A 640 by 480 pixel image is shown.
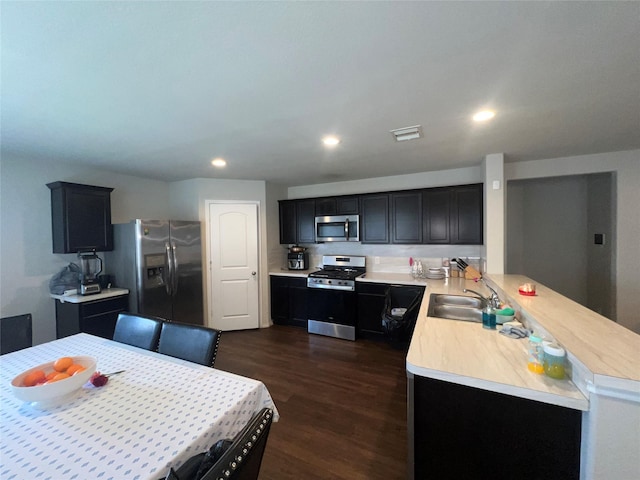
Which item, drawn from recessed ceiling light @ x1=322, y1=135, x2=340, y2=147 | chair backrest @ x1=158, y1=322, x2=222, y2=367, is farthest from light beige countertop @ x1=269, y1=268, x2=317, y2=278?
chair backrest @ x1=158, y1=322, x2=222, y2=367

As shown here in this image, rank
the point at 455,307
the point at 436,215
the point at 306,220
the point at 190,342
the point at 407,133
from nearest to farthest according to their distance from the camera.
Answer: the point at 190,342 < the point at 407,133 < the point at 455,307 < the point at 436,215 < the point at 306,220

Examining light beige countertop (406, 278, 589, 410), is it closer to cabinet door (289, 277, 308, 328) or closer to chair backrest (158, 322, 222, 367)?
chair backrest (158, 322, 222, 367)

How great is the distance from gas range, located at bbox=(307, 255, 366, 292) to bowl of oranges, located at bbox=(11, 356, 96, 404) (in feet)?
8.82

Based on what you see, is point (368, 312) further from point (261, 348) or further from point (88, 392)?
point (88, 392)

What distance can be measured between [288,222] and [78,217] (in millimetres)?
2653

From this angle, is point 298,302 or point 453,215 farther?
point 298,302

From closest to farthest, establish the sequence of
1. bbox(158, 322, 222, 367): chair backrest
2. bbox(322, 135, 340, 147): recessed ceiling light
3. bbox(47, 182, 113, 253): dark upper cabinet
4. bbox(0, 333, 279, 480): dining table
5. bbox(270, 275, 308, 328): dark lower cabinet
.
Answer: bbox(0, 333, 279, 480): dining table, bbox(158, 322, 222, 367): chair backrest, bbox(322, 135, 340, 147): recessed ceiling light, bbox(47, 182, 113, 253): dark upper cabinet, bbox(270, 275, 308, 328): dark lower cabinet

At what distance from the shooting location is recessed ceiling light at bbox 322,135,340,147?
7.39 feet

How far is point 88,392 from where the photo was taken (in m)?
1.15

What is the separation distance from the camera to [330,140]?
2.33 m

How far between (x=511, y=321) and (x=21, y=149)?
15.0 ft

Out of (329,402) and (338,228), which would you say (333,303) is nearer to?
(338,228)

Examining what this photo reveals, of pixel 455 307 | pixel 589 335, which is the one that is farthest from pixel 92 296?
pixel 589 335

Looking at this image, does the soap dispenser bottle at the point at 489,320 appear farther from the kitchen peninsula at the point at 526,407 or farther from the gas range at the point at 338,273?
the gas range at the point at 338,273
